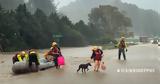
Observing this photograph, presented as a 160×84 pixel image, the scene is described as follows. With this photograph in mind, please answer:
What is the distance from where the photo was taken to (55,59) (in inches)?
1188

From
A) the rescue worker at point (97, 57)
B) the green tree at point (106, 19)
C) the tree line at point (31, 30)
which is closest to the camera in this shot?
the rescue worker at point (97, 57)

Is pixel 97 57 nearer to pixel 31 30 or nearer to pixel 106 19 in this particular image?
pixel 31 30

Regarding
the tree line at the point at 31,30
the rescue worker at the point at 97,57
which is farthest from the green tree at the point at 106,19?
the rescue worker at the point at 97,57

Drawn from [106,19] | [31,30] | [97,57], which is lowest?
[97,57]

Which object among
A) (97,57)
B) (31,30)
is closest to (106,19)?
(31,30)

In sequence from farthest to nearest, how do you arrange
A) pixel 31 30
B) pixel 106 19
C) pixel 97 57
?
pixel 106 19
pixel 31 30
pixel 97 57

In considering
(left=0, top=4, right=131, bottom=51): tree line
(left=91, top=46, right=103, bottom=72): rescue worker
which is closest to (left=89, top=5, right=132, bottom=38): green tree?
(left=0, top=4, right=131, bottom=51): tree line

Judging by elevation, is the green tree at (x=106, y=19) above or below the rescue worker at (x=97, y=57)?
above

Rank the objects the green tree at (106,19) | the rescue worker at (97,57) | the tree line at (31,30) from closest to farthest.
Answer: the rescue worker at (97,57) → the tree line at (31,30) → the green tree at (106,19)

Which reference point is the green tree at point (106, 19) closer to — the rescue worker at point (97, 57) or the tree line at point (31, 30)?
the tree line at point (31, 30)

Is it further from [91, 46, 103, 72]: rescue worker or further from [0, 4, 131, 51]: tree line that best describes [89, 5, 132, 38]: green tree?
[91, 46, 103, 72]: rescue worker

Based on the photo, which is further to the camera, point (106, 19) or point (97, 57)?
point (106, 19)

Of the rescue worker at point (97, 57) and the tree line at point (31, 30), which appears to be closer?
the rescue worker at point (97, 57)

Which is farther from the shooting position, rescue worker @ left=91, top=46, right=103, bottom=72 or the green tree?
the green tree
